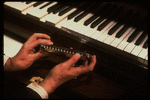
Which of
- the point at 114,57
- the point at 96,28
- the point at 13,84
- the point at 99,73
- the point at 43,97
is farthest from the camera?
the point at 13,84

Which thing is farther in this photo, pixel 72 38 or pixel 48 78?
pixel 72 38

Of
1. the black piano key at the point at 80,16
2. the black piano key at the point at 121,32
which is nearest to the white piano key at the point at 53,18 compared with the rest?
the black piano key at the point at 80,16

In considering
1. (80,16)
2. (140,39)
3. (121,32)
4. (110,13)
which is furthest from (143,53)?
(80,16)

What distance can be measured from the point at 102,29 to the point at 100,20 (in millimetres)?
110

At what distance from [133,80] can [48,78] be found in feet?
2.05

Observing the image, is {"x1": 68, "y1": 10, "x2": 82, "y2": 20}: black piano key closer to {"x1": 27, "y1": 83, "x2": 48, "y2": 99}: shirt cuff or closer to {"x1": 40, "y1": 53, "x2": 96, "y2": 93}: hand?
{"x1": 40, "y1": 53, "x2": 96, "y2": 93}: hand

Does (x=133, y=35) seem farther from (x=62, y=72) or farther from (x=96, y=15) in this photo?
(x=62, y=72)

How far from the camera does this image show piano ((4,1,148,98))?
1.09m

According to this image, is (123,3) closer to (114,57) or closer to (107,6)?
(107,6)

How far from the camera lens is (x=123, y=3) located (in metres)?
1.29

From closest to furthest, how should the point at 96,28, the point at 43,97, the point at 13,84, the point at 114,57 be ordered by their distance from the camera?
the point at 43,97 → the point at 114,57 → the point at 96,28 → the point at 13,84

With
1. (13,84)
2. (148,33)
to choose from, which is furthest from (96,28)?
(13,84)

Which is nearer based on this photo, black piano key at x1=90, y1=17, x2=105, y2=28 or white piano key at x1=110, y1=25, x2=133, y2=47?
white piano key at x1=110, y1=25, x2=133, y2=47

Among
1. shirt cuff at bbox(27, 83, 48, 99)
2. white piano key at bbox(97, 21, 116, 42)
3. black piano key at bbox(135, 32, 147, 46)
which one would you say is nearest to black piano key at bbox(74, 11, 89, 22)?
white piano key at bbox(97, 21, 116, 42)
